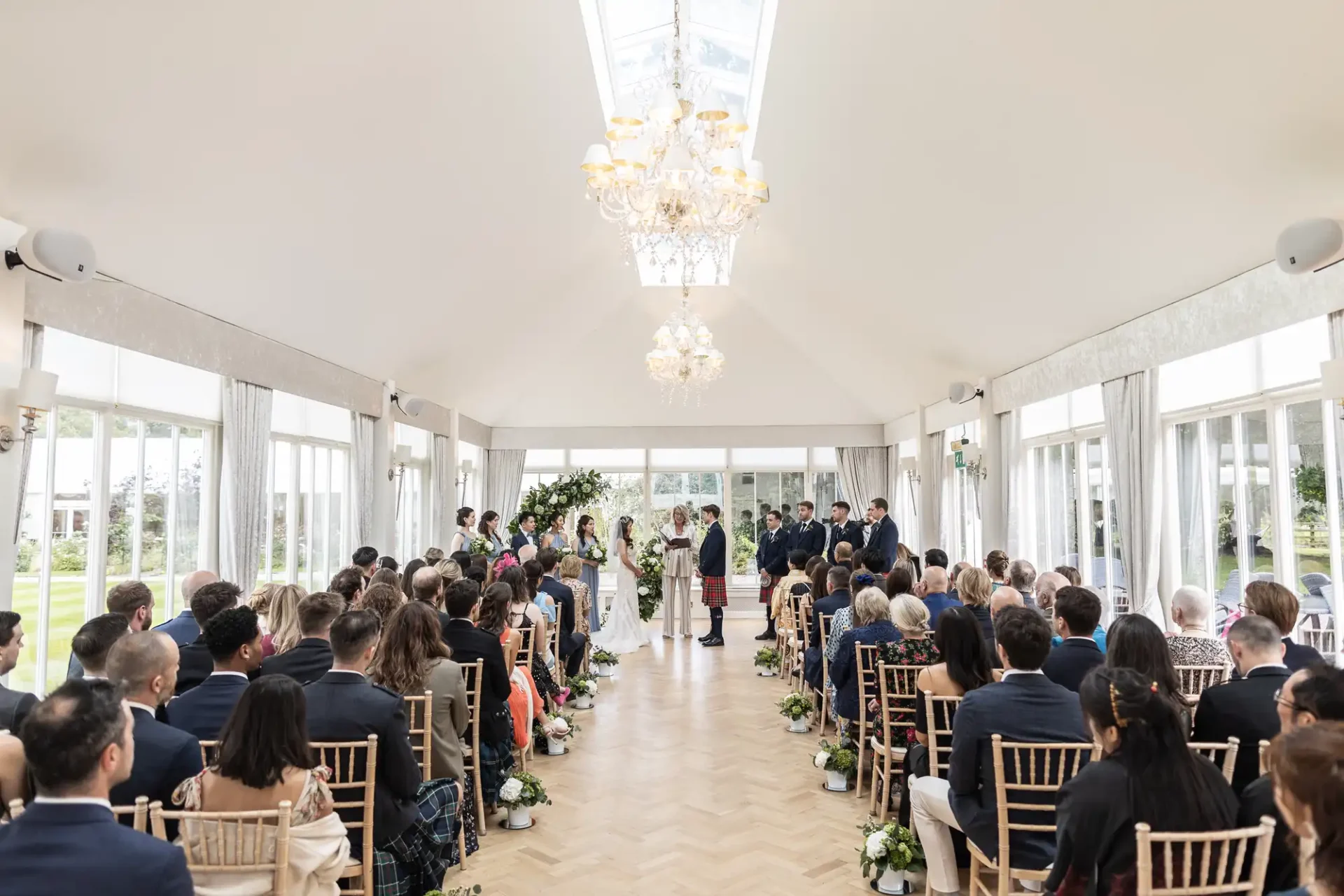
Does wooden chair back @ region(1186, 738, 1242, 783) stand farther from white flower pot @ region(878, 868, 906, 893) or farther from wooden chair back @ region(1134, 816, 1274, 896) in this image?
white flower pot @ region(878, 868, 906, 893)

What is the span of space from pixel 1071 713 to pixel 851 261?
6.12 metres

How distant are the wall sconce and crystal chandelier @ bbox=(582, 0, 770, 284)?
2921mm

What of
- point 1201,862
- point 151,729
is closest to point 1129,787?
point 1201,862

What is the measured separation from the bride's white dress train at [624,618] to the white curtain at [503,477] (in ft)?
13.5

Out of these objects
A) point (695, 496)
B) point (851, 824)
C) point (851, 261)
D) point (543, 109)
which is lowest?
point (851, 824)

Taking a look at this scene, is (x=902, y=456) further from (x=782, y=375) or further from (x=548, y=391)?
(x=548, y=391)

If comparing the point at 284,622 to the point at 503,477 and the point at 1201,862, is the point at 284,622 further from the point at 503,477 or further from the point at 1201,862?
the point at 503,477

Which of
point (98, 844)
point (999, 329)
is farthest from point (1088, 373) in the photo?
point (98, 844)

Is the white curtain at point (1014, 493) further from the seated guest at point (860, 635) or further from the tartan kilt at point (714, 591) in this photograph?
the seated guest at point (860, 635)

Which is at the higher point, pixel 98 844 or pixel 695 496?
pixel 695 496

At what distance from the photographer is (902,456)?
13.2 metres

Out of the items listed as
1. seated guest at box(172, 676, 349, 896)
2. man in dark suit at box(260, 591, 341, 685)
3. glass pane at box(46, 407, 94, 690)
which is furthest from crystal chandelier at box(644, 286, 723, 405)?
seated guest at box(172, 676, 349, 896)

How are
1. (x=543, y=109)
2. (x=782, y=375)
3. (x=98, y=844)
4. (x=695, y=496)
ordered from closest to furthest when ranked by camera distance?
1. (x=98, y=844)
2. (x=543, y=109)
3. (x=782, y=375)
4. (x=695, y=496)

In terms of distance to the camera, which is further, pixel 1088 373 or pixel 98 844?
pixel 1088 373
